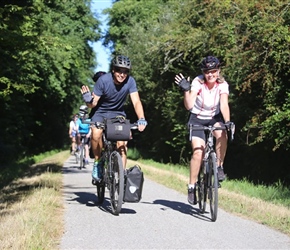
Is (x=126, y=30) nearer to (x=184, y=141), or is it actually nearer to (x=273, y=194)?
(x=184, y=141)

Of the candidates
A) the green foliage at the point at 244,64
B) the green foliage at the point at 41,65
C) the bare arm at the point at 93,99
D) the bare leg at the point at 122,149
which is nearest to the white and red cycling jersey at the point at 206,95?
the bare leg at the point at 122,149

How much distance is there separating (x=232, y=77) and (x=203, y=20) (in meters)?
4.17

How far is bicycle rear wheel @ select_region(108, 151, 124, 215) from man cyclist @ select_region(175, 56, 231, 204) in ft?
3.37

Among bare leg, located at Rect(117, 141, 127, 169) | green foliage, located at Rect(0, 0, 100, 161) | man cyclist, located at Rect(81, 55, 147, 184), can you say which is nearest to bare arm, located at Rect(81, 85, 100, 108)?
man cyclist, located at Rect(81, 55, 147, 184)

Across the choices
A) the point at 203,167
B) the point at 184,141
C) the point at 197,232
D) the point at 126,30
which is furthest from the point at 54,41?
the point at 126,30

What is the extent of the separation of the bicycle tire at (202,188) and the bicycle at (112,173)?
1.07 m

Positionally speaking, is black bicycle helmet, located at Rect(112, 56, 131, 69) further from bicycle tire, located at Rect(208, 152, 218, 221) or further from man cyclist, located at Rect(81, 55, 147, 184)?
bicycle tire, located at Rect(208, 152, 218, 221)

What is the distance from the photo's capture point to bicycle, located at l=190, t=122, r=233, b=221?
21.9 ft

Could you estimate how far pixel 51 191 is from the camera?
927 cm

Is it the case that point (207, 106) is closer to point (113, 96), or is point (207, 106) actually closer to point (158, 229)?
point (113, 96)

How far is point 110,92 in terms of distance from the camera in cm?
742

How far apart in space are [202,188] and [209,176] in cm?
30

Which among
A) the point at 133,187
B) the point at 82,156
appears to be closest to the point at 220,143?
the point at 133,187

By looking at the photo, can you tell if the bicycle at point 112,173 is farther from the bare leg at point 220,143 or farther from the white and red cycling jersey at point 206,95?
the bare leg at point 220,143
